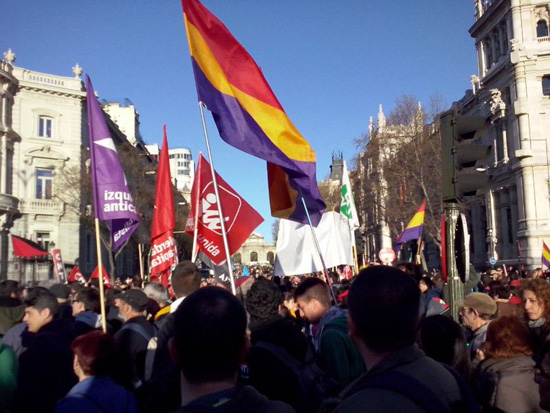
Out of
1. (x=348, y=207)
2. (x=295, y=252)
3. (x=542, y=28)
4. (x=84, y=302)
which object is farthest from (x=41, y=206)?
(x=542, y=28)

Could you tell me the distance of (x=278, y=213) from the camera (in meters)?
7.26

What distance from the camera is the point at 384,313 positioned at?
6.69ft

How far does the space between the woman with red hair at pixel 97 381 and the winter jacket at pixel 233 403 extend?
1.38 meters

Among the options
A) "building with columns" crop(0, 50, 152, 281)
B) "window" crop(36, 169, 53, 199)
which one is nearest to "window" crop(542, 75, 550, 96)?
"building with columns" crop(0, 50, 152, 281)

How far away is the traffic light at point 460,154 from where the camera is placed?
592 centimetres

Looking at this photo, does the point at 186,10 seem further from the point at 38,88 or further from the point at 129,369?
the point at 38,88

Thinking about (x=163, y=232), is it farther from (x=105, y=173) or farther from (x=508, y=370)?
(x=508, y=370)

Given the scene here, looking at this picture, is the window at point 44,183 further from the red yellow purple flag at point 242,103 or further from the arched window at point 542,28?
the arched window at point 542,28

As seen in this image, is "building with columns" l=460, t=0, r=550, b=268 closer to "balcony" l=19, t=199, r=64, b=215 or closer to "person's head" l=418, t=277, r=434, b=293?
"balcony" l=19, t=199, r=64, b=215

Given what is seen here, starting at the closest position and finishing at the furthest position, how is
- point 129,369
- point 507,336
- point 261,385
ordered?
point 261,385
point 129,369
point 507,336

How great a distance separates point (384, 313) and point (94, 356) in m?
1.99

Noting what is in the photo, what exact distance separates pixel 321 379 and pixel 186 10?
15.2ft

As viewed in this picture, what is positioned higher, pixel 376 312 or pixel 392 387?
pixel 376 312

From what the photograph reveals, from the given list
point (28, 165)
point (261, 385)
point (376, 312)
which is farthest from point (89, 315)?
point (28, 165)
